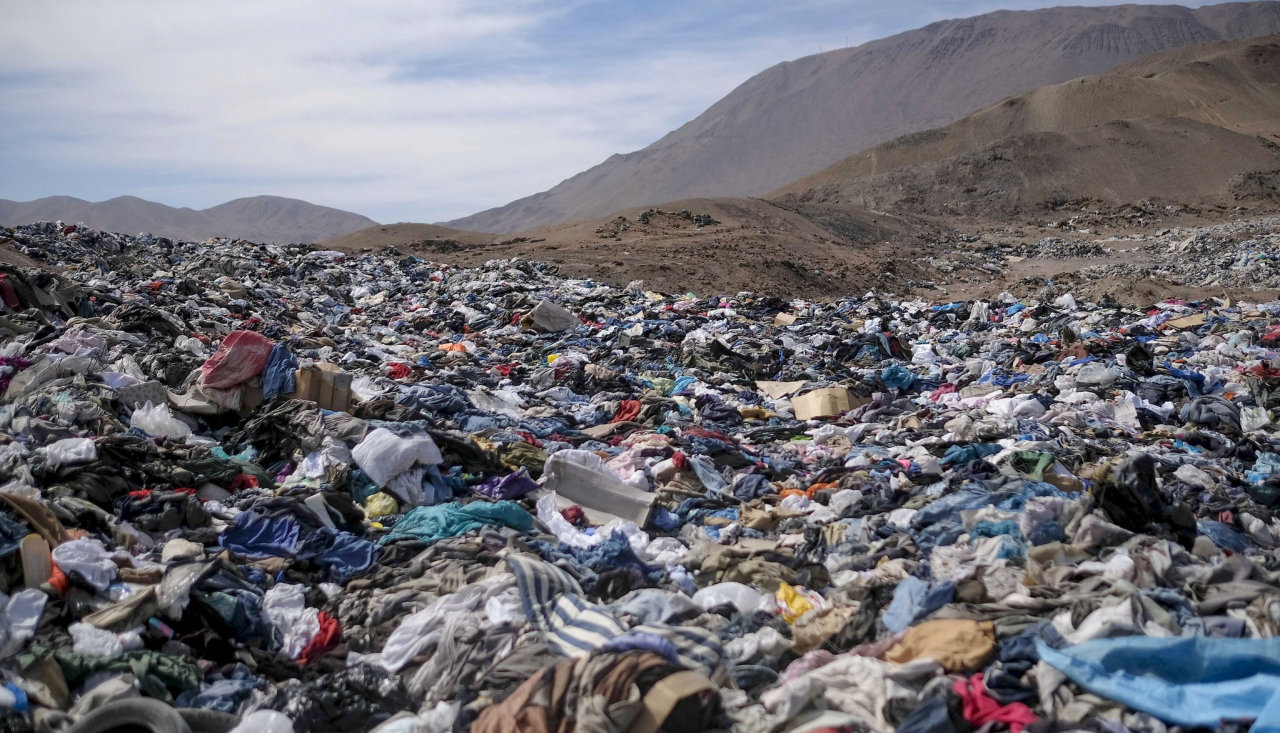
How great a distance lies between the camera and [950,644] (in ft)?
9.60

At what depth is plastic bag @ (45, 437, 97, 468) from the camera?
431cm

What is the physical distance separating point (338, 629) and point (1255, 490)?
18.1ft

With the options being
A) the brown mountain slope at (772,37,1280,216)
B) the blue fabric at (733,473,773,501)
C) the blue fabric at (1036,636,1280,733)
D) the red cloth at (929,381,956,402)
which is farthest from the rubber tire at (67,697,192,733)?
the brown mountain slope at (772,37,1280,216)

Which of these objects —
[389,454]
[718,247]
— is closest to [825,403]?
[389,454]

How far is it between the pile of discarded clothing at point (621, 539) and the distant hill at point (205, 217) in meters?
68.0

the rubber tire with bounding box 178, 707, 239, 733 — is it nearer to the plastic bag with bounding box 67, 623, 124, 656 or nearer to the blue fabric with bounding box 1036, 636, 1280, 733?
the plastic bag with bounding box 67, 623, 124, 656

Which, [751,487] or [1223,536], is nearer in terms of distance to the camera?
[1223,536]

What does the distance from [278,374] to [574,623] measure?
3907mm

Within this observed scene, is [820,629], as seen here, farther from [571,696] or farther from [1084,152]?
[1084,152]

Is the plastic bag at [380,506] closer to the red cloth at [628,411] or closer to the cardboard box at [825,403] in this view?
the red cloth at [628,411]

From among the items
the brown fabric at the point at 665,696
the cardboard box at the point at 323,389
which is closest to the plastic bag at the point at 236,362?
the cardboard box at the point at 323,389

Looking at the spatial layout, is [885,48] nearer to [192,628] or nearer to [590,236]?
[590,236]

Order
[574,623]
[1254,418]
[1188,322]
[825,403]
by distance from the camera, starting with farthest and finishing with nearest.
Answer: [1188,322] → [825,403] → [1254,418] → [574,623]

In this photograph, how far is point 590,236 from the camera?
22344 millimetres
